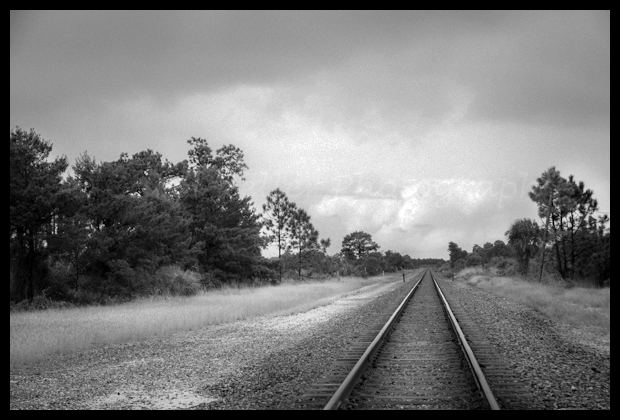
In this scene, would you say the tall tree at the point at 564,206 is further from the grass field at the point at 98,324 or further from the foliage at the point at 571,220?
the grass field at the point at 98,324

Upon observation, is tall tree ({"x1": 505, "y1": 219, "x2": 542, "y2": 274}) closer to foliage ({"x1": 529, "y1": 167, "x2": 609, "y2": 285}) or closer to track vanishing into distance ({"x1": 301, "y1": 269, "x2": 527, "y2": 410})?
foliage ({"x1": 529, "y1": 167, "x2": 609, "y2": 285})

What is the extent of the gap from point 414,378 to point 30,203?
18.2 meters

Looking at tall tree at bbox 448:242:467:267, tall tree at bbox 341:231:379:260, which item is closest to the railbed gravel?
tall tree at bbox 341:231:379:260

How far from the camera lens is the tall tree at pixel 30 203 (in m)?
18.3

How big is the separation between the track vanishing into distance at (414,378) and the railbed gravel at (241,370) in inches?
13.3

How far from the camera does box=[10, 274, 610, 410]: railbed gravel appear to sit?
6043 millimetres

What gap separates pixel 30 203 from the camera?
18484mm

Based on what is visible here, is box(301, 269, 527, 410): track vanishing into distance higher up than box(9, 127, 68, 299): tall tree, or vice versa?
box(9, 127, 68, 299): tall tree

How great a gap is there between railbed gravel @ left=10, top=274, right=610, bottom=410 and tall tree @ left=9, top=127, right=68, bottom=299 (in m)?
10.7

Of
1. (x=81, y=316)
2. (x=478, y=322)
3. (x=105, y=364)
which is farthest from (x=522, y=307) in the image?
(x=81, y=316)

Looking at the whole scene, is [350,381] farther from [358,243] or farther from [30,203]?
[358,243]
